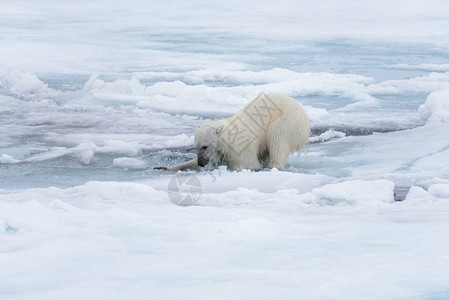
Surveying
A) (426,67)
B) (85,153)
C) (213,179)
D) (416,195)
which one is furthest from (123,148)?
(426,67)

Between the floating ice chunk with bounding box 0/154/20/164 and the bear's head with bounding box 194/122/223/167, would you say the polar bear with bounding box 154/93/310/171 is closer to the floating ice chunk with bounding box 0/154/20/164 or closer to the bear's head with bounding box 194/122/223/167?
the bear's head with bounding box 194/122/223/167

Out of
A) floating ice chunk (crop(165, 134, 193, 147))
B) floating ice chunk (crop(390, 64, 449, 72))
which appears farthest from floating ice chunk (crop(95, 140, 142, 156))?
floating ice chunk (crop(390, 64, 449, 72))

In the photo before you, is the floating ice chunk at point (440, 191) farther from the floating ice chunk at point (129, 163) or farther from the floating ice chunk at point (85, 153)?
the floating ice chunk at point (85, 153)

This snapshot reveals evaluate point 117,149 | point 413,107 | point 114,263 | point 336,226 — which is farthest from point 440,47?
point 114,263

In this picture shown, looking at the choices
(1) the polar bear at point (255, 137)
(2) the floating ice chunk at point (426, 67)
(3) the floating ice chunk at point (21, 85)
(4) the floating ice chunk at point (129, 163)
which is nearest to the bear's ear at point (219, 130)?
(1) the polar bear at point (255, 137)

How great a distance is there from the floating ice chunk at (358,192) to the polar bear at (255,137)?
137cm

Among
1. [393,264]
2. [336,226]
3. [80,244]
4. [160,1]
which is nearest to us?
[393,264]

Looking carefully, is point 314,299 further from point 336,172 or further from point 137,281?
point 336,172

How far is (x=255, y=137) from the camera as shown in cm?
582

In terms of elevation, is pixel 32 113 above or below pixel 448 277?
below

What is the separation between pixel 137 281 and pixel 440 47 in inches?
552

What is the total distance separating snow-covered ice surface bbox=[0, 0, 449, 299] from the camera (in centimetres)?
297

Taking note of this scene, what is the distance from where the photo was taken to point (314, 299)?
8.82 ft

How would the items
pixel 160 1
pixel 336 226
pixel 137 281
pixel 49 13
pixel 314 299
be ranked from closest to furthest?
pixel 314 299
pixel 137 281
pixel 336 226
pixel 49 13
pixel 160 1
